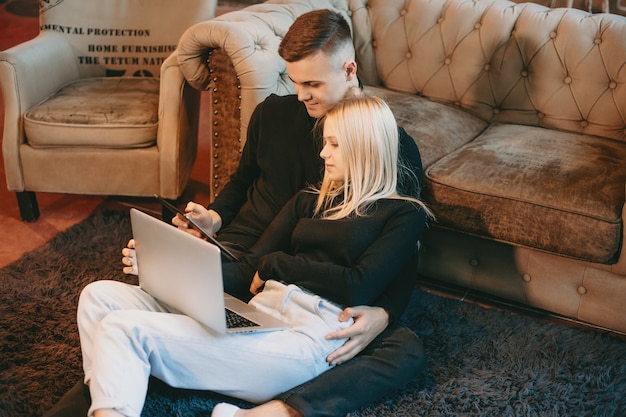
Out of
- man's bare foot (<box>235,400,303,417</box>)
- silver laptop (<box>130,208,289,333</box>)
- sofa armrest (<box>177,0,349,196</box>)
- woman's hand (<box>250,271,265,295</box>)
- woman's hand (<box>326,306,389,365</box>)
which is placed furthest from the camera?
sofa armrest (<box>177,0,349,196</box>)

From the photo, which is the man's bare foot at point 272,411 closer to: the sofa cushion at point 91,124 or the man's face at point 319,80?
the man's face at point 319,80

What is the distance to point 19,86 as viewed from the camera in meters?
2.61

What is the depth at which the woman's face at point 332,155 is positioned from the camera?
5.71ft

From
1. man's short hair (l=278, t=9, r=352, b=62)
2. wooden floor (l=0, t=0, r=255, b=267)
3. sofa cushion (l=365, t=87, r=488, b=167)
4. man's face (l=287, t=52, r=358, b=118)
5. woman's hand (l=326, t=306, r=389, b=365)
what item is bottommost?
wooden floor (l=0, t=0, r=255, b=267)

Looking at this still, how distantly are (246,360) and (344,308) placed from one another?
276mm

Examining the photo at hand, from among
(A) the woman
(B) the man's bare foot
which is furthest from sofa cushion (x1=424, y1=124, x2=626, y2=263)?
(B) the man's bare foot

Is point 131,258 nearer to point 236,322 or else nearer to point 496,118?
point 236,322

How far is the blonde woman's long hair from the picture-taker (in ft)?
5.66

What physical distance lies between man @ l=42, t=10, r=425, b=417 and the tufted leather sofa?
27 centimetres

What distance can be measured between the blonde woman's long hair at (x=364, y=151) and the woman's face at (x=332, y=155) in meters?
0.01

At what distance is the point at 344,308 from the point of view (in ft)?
5.65

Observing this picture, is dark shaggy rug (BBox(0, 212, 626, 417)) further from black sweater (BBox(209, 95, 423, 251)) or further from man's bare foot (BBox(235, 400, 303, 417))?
black sweater (BBox(209, 95, 423, 251))

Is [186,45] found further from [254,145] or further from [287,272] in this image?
[287,272]

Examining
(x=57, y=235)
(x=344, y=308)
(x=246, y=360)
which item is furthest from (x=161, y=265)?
(x=57, y=235)
